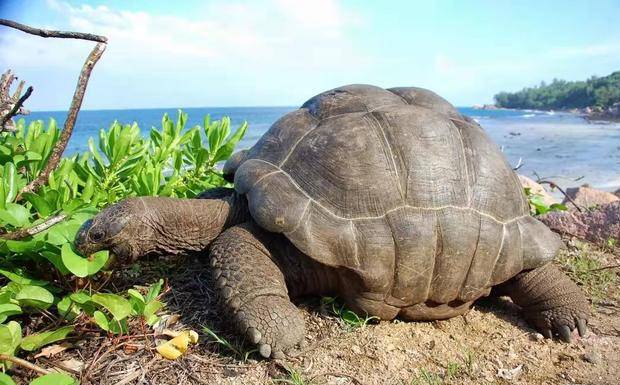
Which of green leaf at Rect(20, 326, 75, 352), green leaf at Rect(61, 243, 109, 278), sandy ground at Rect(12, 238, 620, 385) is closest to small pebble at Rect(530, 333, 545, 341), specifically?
sandy ground at Rect(12, 238, 620, 385)

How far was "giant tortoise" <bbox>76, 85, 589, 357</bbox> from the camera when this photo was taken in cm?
269

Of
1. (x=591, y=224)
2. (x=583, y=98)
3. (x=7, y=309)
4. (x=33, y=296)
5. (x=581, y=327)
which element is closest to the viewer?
(x=7, y=309)

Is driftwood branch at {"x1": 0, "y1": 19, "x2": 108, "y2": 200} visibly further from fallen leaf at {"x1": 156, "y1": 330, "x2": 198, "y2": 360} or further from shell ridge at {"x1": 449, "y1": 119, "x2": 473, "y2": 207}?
shell ridge at {"x1": 449, "y1": 119, "x2": 473, "y2": 207}

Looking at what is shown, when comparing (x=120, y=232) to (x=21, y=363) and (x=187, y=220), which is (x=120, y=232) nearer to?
(x=187, y=220)

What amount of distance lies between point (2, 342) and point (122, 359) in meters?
0.56

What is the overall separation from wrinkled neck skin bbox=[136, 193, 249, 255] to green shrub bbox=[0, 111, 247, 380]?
0.35 metres

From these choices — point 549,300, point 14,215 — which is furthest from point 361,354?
point 14,215

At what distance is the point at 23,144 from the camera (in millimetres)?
3764

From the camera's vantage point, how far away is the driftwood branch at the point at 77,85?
8.02 ft

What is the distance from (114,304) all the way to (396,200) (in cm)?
168

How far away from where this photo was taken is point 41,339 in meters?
2.30

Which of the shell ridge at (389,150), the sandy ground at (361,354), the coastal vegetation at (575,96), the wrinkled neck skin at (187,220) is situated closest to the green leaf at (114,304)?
the sandy ground at (361,354)

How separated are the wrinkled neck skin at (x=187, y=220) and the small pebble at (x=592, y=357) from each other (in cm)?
232

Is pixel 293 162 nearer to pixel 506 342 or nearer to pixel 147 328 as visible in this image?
pixel 147 328
